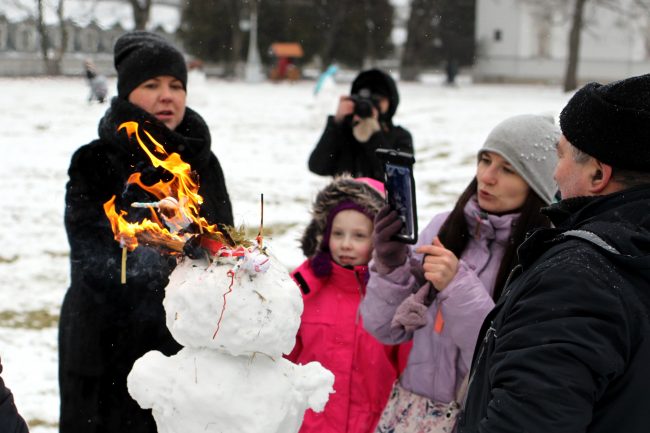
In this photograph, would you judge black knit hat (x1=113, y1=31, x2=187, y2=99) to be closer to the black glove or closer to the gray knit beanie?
the black glove

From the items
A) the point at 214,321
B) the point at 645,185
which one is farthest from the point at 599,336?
the point at 214,321

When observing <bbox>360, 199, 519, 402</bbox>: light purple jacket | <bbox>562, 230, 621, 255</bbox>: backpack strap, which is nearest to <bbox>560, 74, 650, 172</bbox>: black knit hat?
<bbox>562, 230, 621, 255</bbox>: backpack strap

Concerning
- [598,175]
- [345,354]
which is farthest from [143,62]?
[598,175]

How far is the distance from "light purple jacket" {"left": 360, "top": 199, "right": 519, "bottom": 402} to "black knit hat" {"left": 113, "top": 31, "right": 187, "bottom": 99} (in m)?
1.20

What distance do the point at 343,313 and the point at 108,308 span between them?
2.90 feet

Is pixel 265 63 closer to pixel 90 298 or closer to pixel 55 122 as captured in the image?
pixel 55 122

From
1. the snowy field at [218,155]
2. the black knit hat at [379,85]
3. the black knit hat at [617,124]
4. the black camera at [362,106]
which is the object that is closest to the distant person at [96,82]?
the snowy field at [218,155]

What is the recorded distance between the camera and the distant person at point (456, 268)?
257cm

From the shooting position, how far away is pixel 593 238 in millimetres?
1680

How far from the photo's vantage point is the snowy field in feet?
18.3

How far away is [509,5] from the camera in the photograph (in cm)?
4369

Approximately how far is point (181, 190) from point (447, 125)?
58.6ft

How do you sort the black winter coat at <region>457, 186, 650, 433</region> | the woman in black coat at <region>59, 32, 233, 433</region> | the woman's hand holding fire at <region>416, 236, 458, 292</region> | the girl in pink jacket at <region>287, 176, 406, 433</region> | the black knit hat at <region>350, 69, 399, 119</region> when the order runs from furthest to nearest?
the black knit hat at <region>350, 69, 399, 119</region> < the girl in pink jacket at <region>287, 176, 406, 433</region> < the woman in black coat at <region>59, 32, 233, 433</region> < the woman's hand holding fire at <region>416, 236, 458, 292</region> < the black winter coat at <region>457, 186, 650, 433</region>

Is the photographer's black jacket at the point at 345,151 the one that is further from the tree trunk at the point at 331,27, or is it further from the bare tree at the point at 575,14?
the tree trunk at the point at 331,27
